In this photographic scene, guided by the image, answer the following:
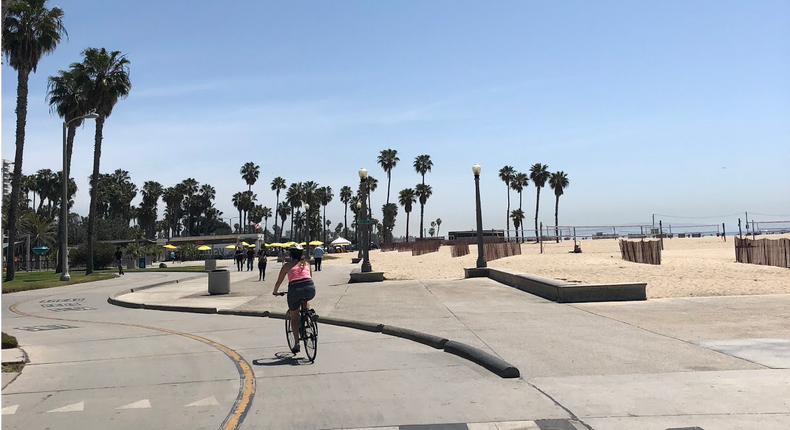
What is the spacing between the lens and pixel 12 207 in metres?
34.4

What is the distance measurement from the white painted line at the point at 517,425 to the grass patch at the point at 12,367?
682 cm

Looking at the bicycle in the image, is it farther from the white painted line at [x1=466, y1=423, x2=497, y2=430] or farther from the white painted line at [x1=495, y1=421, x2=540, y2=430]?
the white painted line at [x1=495, y1=421, x2=540, y2=430]

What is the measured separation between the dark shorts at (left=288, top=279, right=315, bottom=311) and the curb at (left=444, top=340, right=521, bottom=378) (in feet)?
7.34

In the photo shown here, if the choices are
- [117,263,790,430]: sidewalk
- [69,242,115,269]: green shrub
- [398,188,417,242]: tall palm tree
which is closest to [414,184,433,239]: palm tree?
A: [398,188,417,242]: tall palm tree

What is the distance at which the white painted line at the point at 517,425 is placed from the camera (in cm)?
553

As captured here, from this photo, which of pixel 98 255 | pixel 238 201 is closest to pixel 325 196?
pixel 238 201

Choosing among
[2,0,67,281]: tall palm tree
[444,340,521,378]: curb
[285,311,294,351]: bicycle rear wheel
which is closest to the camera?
[444,340,521,378]: curb

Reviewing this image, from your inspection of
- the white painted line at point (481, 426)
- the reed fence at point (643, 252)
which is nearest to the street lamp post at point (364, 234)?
the reed fence at point (643, 252)

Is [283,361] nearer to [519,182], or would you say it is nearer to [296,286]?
[296,286]

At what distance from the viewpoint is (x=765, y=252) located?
24.3m

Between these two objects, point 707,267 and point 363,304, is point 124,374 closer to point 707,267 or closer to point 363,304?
point 363,304

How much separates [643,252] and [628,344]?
20288 millimetres

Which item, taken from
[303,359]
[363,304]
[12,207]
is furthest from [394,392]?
[12,207]

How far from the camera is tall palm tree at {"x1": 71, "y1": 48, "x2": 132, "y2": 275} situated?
39.9 meters
